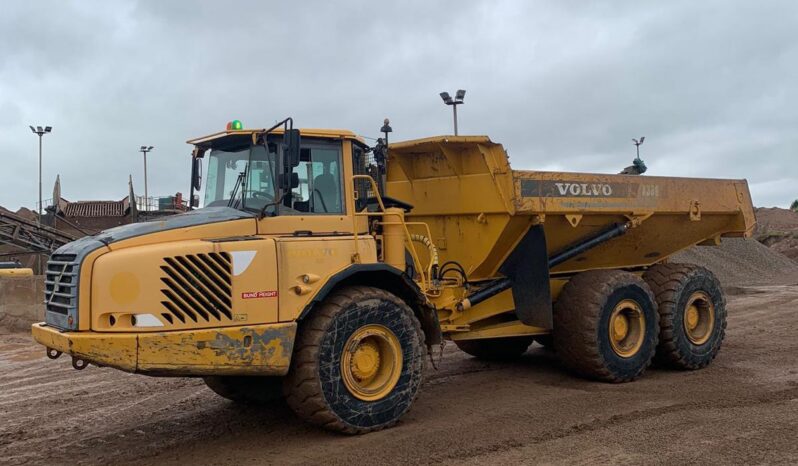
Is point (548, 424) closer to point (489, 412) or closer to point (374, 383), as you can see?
point (489, 412)

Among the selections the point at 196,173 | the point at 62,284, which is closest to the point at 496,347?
the point at 196,173

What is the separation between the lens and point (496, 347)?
9.59 m

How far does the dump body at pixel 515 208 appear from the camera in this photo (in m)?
7.51

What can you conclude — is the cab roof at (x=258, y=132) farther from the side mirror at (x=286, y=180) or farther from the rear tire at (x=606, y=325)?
the rear tire at (x=606, y=325)

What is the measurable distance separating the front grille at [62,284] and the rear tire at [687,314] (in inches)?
260

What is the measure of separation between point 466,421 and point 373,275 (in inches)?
60.6

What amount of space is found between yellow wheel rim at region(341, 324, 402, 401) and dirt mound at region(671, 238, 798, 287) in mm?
19236

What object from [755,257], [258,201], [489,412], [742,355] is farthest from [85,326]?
[755,257]

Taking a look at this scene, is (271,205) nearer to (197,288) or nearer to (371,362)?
(197,288)

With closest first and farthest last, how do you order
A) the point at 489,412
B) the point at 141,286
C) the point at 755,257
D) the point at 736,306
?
the point at 141,286 < the point at 489,412 < the point at 736,306 < the point at 755,257

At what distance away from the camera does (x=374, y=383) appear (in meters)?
6.11

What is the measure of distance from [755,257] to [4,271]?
25.1 m

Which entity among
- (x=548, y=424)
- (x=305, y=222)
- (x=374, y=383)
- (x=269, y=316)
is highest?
(x=305, y=222)

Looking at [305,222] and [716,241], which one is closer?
[305,222]
